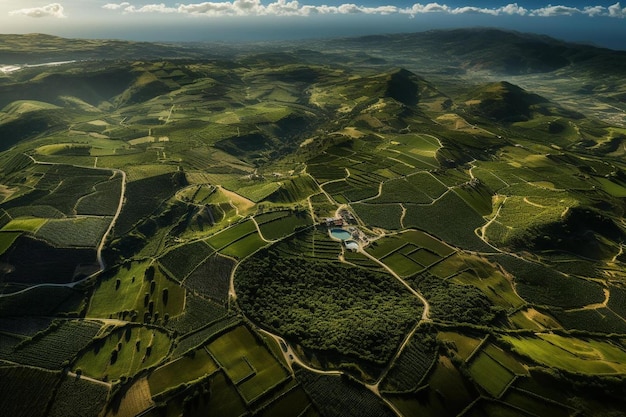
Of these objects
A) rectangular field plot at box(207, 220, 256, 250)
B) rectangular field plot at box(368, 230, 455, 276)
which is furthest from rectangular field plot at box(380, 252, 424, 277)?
rectangular field plot at box(207, 220, 256, 250)

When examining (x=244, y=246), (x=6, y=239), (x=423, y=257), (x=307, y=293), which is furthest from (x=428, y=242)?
(x=6, y=239)

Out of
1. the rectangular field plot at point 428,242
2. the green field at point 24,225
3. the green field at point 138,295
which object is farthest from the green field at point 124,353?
the rectangular field plot at point 428,242

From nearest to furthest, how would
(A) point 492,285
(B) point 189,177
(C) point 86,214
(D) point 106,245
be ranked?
1. (A) point 492,285
2. (D) point 106,245
3. (C) point 86,214
4. (B) point 189,177

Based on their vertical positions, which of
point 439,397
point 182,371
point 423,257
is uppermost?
point 182,371

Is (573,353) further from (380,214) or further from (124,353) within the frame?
(124,353)

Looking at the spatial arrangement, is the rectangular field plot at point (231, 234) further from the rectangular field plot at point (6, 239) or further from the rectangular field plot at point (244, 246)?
the rectangular field plot at point (6, 239)

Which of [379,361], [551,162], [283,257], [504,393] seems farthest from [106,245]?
[551,162]

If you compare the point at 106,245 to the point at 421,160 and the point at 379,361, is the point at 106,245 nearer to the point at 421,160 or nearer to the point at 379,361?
the point at 379,361
